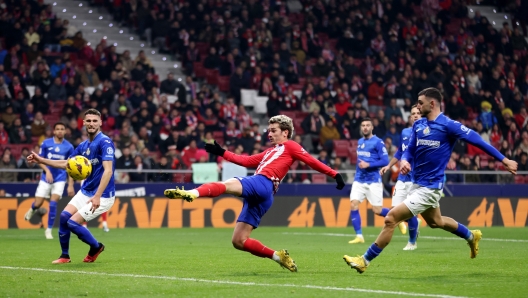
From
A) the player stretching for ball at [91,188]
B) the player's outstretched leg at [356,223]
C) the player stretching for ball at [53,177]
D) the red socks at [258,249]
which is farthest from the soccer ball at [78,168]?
the player's outstretched leg at [356,223]

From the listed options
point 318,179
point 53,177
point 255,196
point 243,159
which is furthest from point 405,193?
point 318,179

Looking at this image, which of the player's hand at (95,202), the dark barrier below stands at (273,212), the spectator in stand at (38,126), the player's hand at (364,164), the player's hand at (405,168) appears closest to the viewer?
the player's hand at (405,168)

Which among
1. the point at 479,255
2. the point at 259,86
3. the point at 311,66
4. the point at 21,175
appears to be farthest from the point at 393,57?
the point at 479,255

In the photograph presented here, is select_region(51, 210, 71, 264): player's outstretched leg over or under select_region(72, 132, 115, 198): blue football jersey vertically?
under

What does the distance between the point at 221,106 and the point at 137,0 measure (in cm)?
648

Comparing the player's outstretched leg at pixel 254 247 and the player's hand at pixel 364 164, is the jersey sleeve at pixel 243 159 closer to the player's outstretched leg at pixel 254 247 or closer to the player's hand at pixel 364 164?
the player's outstretched leg at pixel 254 247

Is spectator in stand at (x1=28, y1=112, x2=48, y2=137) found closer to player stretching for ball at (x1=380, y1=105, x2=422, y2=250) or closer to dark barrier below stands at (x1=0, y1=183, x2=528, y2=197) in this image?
dark barrier below stands at (x1=0, y1=183, x2=528, y2=197)

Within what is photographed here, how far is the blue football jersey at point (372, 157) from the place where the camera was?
18812 millimetres

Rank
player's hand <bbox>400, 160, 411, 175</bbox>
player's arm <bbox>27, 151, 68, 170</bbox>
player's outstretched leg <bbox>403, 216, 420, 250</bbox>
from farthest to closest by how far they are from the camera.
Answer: player's outstretched leg <bbox>403, 216, 420, 250</bbox>
player's arm <bbox>27, 151, 68, 170</bbox>
player's hand <bbox>400, 160, 411, 175</bbox>

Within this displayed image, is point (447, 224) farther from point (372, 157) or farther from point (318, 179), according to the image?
point (318, 179)

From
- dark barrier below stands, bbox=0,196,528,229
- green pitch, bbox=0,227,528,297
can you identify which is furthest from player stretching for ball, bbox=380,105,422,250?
dark barrier below stands, bbox=0,196,528,229

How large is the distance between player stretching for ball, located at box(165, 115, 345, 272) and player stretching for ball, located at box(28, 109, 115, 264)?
208cm

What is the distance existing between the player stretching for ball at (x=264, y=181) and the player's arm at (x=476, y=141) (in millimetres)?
1602

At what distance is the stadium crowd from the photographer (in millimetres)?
26406
